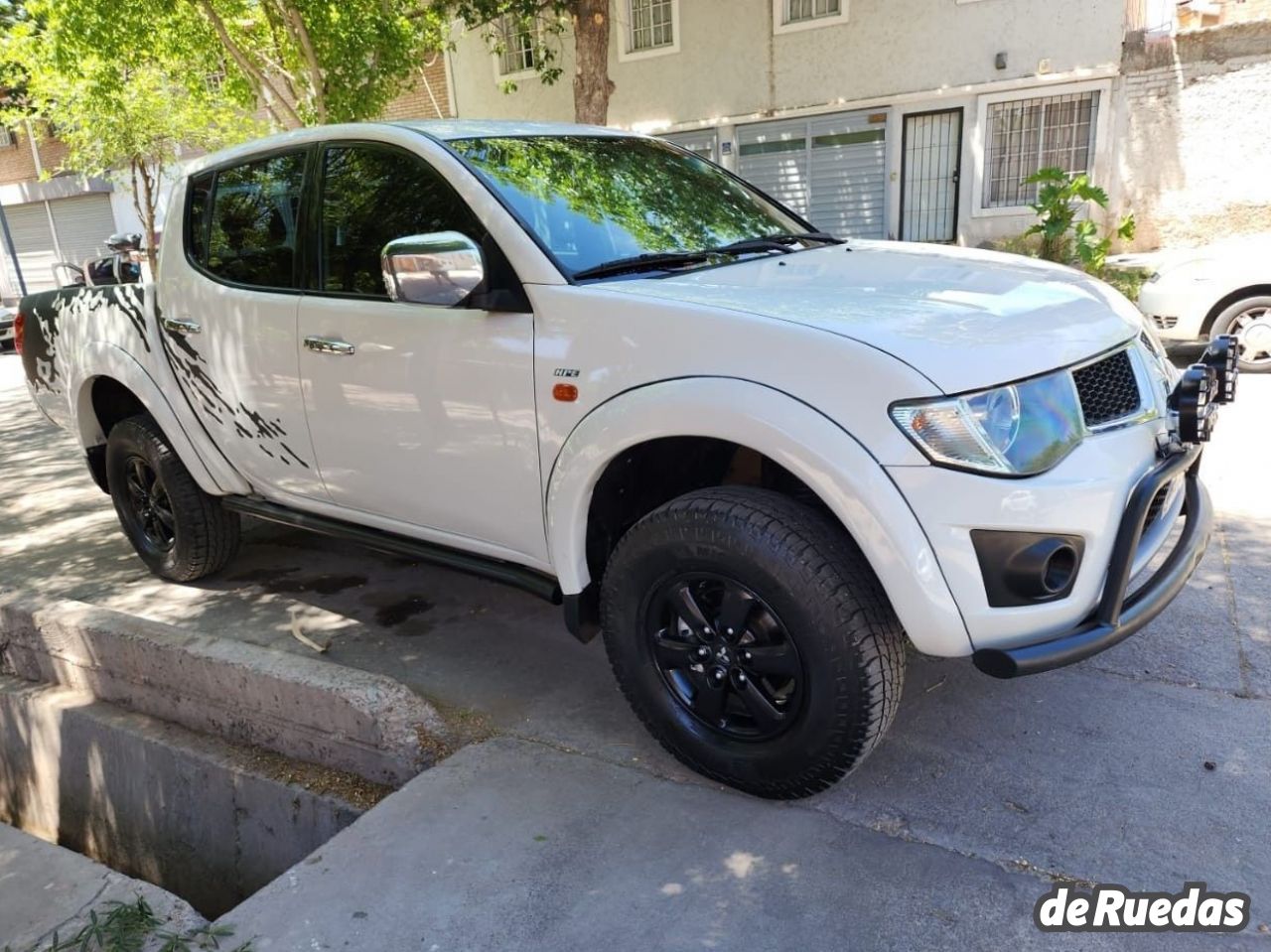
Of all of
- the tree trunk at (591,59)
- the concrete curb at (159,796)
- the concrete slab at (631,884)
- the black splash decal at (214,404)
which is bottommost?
the concrete curb at (159,796)

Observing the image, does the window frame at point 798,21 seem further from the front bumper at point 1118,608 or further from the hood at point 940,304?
the front bumper at point 1118,608

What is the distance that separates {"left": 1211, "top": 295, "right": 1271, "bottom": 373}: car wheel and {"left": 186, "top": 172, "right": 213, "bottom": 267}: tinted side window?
22.8ft

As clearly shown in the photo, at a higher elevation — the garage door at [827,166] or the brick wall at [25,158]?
the brick wall at [25,158]

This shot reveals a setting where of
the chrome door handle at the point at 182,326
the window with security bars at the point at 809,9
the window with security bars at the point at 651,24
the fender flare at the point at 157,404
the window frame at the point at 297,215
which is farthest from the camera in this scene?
the window with security bars at the point at 651,24

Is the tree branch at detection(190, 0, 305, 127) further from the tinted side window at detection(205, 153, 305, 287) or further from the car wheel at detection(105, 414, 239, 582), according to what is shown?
the tinted side window at detection(205, 153, 305, 287)

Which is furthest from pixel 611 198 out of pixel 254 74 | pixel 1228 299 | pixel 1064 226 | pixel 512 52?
pixel 512 52

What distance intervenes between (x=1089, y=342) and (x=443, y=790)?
227cm

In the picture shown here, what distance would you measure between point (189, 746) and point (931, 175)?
14.5 meters

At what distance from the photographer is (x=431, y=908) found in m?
2.45

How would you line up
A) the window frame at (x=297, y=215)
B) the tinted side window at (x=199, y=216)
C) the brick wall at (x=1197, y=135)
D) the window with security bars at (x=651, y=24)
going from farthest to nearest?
the window with security bars at (x=651, y=24), the brick wall at (x=1197, y=135), the tinted side window at (x=199, y=216), the window frame at (x=297, y=215)

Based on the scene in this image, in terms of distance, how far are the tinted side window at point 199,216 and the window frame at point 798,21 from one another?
43.6ft

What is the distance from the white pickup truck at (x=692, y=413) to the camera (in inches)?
92.3

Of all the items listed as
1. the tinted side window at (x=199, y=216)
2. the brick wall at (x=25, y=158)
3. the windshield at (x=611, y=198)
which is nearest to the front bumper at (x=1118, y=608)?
the windshield at (x=611, y=198)

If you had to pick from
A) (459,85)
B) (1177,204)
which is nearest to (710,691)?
(1177,204)
